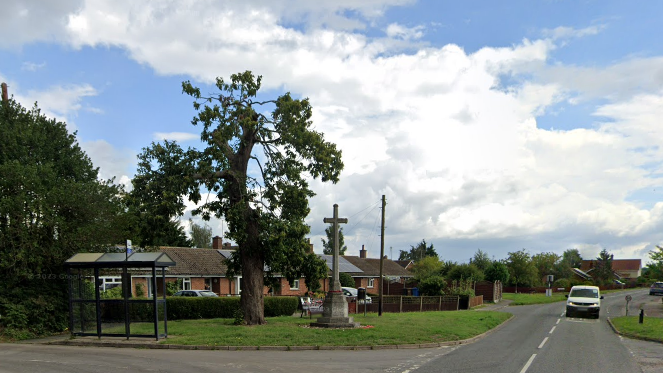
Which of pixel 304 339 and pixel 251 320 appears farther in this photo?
pixel 251 320

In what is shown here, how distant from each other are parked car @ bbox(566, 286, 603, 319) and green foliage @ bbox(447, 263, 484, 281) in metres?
17.9

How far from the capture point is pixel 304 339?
1867 cm

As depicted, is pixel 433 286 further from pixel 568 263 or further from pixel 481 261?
pixel 568 263

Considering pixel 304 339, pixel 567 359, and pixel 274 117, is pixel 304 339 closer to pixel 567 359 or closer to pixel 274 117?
pixel 567 359

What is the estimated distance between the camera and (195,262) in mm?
45781

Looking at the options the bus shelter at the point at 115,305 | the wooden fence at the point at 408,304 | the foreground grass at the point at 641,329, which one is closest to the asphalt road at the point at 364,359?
the bus shelter at the point at 115,305

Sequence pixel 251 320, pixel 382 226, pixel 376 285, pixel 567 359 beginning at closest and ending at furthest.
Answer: pixel 567 359 < pixel 251 320 < pixel 382 226 < pixel 376 285

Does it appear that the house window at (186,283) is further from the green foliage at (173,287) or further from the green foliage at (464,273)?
the green foliage at (464,273)

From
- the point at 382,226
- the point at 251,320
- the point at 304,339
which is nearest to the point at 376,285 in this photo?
the point at 382,226

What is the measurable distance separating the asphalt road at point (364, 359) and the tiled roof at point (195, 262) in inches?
Result: 995

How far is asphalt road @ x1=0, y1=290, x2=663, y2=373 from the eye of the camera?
1354 cm

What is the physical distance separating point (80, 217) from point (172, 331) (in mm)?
6236

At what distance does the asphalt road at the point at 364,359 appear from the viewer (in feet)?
44.4

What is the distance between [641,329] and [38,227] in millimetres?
25486
